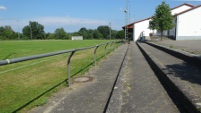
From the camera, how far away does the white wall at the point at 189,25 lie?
1800 inches

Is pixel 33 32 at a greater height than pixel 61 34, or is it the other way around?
pixel 33 32

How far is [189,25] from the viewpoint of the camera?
4606cm

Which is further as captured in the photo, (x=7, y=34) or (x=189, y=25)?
(x=7, y=34)

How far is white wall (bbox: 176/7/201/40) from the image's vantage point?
150 feet

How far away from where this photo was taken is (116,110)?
14.3 feet

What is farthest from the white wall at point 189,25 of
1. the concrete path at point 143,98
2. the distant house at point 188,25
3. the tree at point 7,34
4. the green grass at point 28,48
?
the tree at point 7,34

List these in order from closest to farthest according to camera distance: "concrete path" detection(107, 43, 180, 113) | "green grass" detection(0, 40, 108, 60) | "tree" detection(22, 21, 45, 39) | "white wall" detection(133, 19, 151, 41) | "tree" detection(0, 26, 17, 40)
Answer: "concrete path" detection(107, 43, 180, 113)
"green grass" detection(0, 40, 108, 60)
"white wall" detection(133, 19, 151, 41)
"tree" detection(0, 26, 17, 40)
"tree" detection(22, 21, 45, 39)

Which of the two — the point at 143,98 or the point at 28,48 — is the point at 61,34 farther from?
the point at 143,98

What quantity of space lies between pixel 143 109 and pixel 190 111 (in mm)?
818

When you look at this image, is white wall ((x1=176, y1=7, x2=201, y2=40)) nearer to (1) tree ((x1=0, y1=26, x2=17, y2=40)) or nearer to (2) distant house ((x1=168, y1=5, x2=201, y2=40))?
(2) distant house ((x1=168, y1=5, x2=201, y2=40))

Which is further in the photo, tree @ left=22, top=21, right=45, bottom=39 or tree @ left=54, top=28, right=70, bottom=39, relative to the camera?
tree @ left=22, top=21, right=45, bottom=39

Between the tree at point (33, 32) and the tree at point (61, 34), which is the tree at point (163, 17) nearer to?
the tree at point (61, 34)

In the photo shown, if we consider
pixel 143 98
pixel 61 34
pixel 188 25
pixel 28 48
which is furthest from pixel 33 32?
pixel 143 98

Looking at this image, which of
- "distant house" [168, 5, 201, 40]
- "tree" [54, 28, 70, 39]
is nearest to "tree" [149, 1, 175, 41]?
"distant house" [168, 5, 201, 40]
